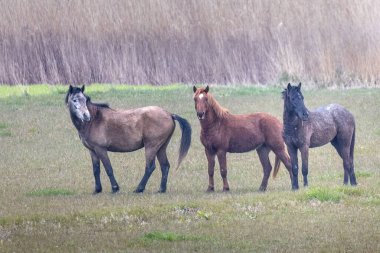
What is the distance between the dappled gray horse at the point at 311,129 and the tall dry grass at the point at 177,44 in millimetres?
14025

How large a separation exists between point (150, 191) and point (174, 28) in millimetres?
16076

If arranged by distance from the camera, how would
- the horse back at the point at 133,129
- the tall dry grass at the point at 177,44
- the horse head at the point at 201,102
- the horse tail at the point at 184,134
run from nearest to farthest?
the horse head at the point at 201,102 → the horse back at the point at 133,129 → the horse tail at the point at 184,134 → the tall dry grass at the point at 177,44

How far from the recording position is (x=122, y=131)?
15.8 metres

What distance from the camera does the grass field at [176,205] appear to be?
11.2 m

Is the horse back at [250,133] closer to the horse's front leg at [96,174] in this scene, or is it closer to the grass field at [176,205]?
the grass field at [176,205]

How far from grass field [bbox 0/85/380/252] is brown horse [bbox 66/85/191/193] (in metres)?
0.51

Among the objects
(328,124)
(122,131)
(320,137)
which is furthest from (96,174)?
(328,124)

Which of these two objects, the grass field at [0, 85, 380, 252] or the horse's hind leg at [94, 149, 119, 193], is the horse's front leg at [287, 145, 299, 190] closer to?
the grass field at [0, 85, 380, 252]

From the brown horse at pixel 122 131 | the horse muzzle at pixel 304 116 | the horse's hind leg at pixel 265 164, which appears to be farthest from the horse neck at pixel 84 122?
the horse muzzle at pixel 304 116

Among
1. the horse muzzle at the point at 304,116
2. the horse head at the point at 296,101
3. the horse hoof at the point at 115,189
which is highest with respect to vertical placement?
the horse head at the point at 296,101

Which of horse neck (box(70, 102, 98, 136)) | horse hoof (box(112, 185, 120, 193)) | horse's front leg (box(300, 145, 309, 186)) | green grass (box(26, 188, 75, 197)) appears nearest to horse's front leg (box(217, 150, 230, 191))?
horse's front leg (box(300, 145, 309, 186))

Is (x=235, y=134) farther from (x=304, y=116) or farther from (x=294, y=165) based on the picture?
(x=304, y=116)

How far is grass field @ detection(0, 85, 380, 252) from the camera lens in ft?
36.8

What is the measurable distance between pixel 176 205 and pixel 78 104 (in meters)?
2.92
